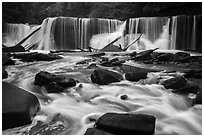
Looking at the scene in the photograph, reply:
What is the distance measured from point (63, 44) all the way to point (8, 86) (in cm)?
1037

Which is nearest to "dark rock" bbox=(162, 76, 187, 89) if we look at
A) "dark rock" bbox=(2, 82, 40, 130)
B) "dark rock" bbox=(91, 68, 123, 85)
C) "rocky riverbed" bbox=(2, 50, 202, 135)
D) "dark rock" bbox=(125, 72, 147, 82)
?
"rocky riverbed" bbox=(2, 50, 202, 135)

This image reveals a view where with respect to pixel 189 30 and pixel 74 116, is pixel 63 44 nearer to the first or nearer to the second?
pixel 189 30

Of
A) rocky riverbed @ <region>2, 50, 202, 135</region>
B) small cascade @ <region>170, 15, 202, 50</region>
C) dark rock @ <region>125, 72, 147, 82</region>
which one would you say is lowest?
rocky riverbed @ <region>2, 50, 202, 135</region>

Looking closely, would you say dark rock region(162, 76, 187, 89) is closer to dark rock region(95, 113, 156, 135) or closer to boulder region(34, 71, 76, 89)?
boulder region(34, 71, 76, 89)

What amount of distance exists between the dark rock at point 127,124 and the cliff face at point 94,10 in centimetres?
1108

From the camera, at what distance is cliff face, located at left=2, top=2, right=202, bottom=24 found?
13.3m

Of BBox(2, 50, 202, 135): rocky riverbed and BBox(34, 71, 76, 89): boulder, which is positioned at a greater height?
BBox(34, 71, 76, 89): boulder

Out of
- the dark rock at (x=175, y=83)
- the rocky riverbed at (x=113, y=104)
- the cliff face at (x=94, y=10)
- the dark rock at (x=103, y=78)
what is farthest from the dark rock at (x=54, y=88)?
the cliff face at (x=94, y=10)

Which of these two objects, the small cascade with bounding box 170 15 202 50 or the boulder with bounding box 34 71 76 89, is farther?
the small cascade with bounding box 170 15 202 50

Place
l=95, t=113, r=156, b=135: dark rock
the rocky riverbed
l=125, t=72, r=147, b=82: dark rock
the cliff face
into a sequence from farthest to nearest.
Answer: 1. the cliff face
2. l=125, t=72, r=147, b=82: dark rock
3. the rocky riverbed
4. l=95, t=113, r=156, b=135: dark rock

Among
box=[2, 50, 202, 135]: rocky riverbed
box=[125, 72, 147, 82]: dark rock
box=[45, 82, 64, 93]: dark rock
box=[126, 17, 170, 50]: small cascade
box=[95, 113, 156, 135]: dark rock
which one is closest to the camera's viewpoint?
box=[95, 113, 156, 135]: dark rock

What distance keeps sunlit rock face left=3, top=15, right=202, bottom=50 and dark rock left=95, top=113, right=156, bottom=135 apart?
32.2 feet

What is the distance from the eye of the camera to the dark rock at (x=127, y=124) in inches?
86.1

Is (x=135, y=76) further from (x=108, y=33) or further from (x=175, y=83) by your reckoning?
(x=108, y=33)
